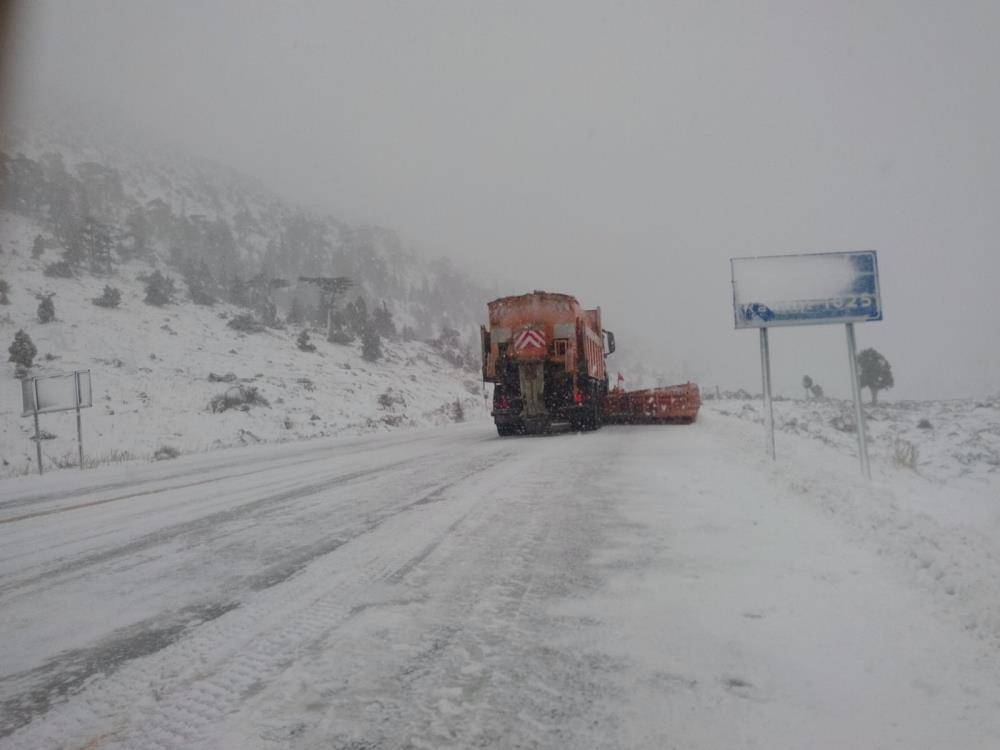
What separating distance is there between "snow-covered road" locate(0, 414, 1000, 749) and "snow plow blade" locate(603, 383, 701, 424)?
1206cm

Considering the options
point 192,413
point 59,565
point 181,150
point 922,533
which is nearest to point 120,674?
point 59,565

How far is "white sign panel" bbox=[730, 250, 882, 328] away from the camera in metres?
7.05

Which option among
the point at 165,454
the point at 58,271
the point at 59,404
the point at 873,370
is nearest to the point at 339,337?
the point at 58,271

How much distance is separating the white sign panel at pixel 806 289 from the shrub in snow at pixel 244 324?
32219mm

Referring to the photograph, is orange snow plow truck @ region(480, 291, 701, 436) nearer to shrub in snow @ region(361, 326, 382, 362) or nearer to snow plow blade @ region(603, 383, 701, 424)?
snow plow blade @ region(603, 383, 701, 424)

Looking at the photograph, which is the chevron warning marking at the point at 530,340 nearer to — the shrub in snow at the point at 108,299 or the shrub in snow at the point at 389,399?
the shrub in snow at the point at 389,399

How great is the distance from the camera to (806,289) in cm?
733

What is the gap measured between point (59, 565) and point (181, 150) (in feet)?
339

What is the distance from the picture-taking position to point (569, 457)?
27.3ft

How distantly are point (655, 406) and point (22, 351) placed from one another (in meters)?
24.2

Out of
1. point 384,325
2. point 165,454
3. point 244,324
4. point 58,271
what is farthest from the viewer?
point 384,325

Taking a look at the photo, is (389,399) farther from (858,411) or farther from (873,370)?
(873,370)

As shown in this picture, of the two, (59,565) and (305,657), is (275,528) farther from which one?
(305,657)

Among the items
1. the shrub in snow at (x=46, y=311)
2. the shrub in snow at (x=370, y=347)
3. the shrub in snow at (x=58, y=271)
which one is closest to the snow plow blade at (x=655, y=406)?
the shrub in snow at (x=370, y=347)
